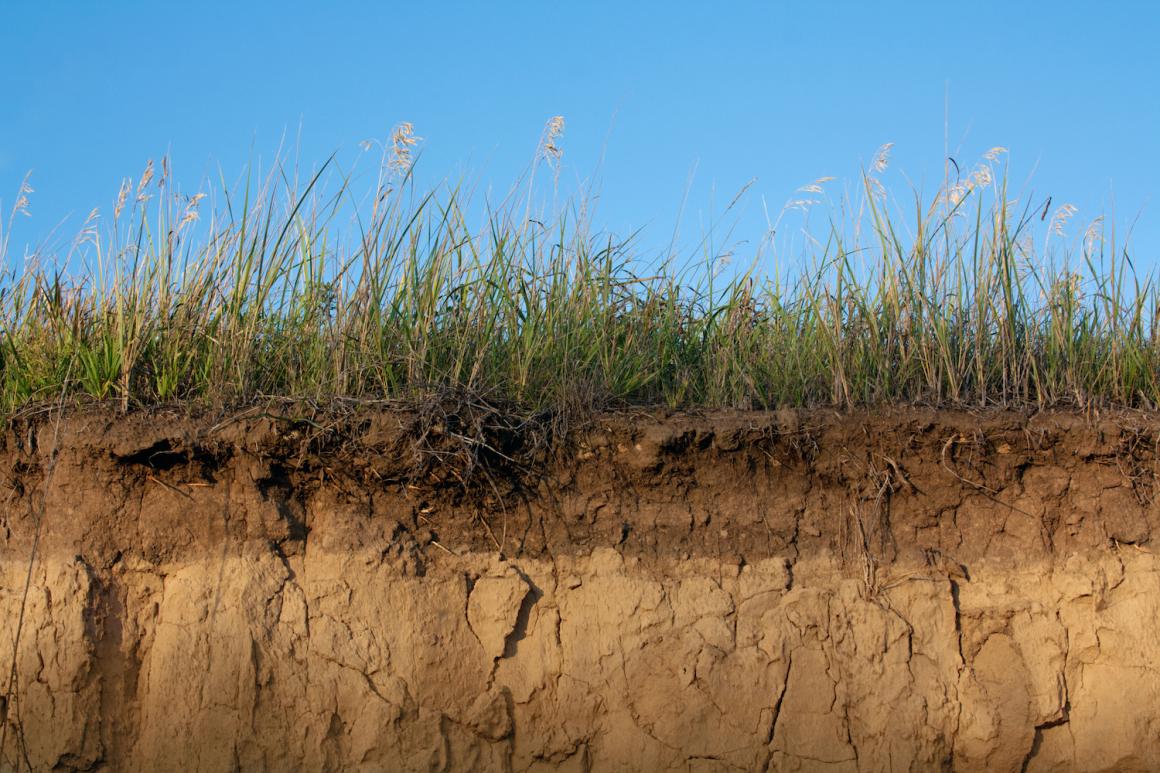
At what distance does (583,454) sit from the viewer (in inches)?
146

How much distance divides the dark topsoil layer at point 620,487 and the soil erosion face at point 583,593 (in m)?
0.01

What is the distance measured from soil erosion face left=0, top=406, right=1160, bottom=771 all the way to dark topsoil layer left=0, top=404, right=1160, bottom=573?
0.03 ft

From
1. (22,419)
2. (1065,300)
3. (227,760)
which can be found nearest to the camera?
(227,760)

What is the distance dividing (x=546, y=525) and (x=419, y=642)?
60 cm

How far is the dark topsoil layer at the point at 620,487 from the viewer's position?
144 inches

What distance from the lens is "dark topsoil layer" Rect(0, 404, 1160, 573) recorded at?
12.0 ft

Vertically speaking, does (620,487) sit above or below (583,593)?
above

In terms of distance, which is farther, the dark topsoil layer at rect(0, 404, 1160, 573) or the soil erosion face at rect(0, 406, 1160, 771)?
the dark topsoil layer at rect(0, 404, 1160, 573)

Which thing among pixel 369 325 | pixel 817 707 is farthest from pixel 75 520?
pixel 817 707

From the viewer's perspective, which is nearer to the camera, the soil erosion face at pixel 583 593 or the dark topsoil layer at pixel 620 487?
the soil erosion face at pixel 583 593

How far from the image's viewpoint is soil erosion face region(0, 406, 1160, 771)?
355 centimetres

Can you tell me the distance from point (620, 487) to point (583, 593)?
40 centimetres

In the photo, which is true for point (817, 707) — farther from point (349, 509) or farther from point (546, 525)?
point (349, 509)

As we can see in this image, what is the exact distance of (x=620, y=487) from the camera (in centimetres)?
373
